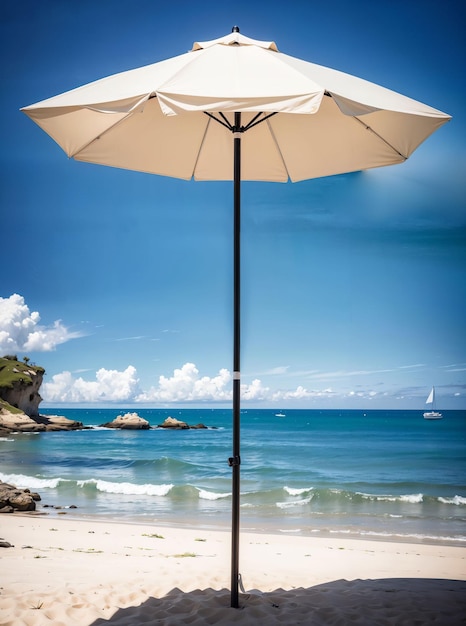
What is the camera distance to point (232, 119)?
332cm

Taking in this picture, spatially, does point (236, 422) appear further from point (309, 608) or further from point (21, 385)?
point (21, 385)

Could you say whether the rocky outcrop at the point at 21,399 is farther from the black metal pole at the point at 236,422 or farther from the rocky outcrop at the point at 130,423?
the black metal pole at the point at 236,422

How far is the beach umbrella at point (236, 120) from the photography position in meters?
2.24

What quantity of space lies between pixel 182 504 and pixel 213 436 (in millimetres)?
18047

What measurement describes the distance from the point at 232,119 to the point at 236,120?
0.45 meters

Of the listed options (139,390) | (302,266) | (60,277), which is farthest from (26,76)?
(139,390)

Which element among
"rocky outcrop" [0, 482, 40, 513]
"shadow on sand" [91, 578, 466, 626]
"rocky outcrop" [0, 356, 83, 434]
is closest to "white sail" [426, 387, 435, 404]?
"rocky outcrop" [0, 356, 83, 434]

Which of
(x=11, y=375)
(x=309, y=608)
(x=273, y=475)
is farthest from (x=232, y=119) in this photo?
(x=11, y=375)

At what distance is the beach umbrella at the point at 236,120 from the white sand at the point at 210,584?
0.35 m

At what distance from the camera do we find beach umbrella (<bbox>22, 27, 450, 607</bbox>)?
88.4 inches

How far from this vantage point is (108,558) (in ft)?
15.7

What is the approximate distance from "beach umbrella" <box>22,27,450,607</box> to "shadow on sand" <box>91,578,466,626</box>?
162 millimetres

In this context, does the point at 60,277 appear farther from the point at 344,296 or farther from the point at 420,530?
the point at 420,530

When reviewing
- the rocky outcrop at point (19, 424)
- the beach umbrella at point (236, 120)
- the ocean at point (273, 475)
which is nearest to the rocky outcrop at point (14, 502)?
the ocean at point (273, 475)
